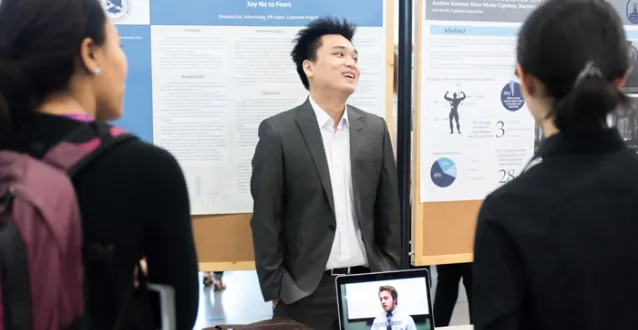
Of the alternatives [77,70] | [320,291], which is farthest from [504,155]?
[77,70]

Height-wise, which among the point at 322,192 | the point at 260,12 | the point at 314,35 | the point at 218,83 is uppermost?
the point at 260,12

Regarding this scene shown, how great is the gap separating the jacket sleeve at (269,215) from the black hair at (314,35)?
39 cm

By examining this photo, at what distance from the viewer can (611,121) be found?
3.19 ft

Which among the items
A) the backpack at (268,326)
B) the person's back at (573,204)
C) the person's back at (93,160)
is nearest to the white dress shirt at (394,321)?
the backpack at (268,326)

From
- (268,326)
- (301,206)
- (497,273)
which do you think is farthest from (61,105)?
(301,206)

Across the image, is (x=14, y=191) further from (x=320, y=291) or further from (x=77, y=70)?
(x=320, y=291)

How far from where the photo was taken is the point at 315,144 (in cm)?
227

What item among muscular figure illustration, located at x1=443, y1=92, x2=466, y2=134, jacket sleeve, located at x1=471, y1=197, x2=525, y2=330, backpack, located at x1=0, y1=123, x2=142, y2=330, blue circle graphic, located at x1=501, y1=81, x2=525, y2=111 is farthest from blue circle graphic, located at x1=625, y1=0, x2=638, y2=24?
backpack, located at x1=0, y1=123, x2=142, y2=330

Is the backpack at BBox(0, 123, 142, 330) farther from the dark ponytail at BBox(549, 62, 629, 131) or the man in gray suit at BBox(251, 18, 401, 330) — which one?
the man in gray suit at BBox(251, 18, 401, 330)

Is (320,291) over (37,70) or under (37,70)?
under

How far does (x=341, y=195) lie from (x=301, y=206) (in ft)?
0.55

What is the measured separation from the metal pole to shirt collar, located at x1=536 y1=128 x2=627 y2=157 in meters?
1.76

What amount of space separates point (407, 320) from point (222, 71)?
1338 millimetres

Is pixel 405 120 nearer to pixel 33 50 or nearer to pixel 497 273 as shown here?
pixel 497 273
